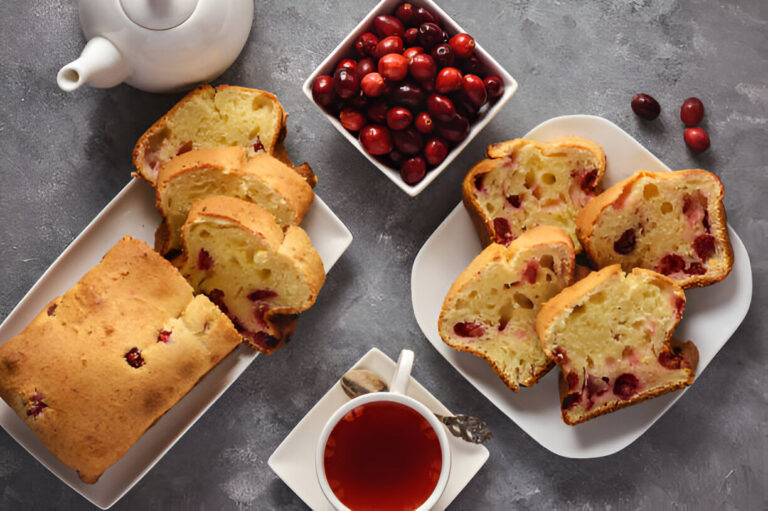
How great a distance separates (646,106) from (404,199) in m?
0.80

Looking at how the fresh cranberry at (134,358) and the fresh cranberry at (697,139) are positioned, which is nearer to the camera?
the fresh cranberry at (134,358)

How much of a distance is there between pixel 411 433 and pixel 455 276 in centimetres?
51

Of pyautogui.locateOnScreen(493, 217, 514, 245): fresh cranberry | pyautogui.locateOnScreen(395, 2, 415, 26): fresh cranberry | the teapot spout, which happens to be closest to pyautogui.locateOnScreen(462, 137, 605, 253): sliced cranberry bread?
pyautogui.locateOnScreen(493, 217, 514, 245): fresh cranberry

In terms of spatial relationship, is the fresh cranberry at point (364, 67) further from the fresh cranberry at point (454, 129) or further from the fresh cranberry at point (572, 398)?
the fresh cranberry at point (572, 398)

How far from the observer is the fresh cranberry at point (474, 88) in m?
1.92

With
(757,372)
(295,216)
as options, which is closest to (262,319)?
(295,216)

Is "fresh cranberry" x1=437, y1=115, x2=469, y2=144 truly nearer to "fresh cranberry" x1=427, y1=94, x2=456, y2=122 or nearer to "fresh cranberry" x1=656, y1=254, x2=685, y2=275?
"fresh cranberry" x1=427, y1=94, x2=456, y2=122

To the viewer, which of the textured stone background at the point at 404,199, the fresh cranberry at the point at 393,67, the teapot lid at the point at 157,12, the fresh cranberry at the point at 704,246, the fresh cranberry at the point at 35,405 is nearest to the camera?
the teapot lid at the point at 157,12

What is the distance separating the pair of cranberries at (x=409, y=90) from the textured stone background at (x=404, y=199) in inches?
8.9

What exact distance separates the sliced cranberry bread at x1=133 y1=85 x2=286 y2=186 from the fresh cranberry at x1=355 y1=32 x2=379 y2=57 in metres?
0.28

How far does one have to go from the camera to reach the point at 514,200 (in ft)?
6.71

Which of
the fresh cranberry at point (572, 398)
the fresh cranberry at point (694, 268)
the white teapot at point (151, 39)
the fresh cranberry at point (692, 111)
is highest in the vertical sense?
the white teapot at point (151, 39)

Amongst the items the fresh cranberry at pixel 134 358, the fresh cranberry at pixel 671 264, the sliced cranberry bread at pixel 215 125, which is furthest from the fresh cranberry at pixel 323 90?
the fresh cranberry at pixel 671 264

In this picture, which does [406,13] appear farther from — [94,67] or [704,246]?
[704,246]
